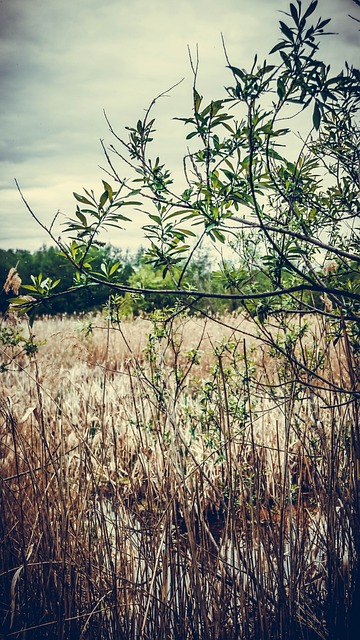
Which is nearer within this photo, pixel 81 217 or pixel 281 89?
pixel 281 89

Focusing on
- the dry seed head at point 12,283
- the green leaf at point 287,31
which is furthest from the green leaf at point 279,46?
the dry seed head at point 12,283

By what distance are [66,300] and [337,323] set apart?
17.7 metres

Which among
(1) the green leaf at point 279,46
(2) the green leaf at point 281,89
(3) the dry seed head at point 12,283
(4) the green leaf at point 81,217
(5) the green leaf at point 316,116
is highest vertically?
(1) the green leaf at point 279,46

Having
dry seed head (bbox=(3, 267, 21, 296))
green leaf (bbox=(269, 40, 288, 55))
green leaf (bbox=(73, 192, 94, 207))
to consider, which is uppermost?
green leaf (bbox=(269, 40, 288, 55))

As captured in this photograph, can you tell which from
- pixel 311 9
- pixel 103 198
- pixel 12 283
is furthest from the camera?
pixel 12 283

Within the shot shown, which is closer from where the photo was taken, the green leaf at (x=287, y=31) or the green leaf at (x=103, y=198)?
the green leaf at (x=287, y=31)

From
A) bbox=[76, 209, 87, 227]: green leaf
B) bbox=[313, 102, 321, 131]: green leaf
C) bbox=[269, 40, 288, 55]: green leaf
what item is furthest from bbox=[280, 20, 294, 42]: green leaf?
bbox=[76, 209, 87, 227]: green leaf

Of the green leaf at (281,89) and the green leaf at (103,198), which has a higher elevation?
the green leaf at (281,89)

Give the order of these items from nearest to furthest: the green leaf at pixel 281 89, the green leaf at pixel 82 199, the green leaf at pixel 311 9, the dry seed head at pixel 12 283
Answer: the green leaf at pixel 311 9 < the green leaf at pixel 281 89 < the green leaf at pixel 82 199 < the dry seed head at pixel 12 283

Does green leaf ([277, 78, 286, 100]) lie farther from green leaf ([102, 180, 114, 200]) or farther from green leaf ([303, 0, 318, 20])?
green leaf ([102, 180, 114, 200])

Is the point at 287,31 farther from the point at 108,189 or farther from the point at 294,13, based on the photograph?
the point at 108,189

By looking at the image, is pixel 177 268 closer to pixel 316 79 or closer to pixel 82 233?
pixel 82 233

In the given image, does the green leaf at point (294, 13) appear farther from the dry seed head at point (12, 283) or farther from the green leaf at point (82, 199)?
the dry seed head at point (12, 283)

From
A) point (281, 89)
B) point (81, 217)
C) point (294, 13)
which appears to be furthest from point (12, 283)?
point (294, 13)
